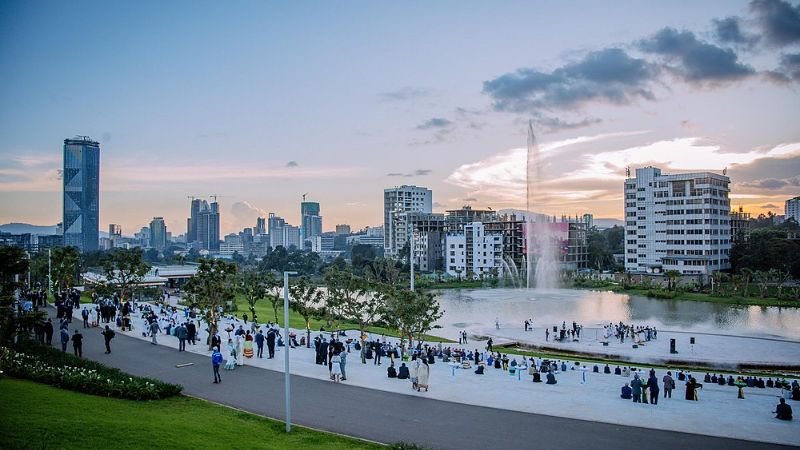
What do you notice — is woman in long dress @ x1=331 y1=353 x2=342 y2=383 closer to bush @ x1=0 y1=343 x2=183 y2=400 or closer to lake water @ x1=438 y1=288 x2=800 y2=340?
bush @ x1=0 y1=343 x2=183 y2=400

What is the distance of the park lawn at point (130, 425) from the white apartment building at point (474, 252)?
98.3m

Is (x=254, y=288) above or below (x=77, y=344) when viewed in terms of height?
above

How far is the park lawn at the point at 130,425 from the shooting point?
12.4m

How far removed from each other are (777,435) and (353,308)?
2555cm

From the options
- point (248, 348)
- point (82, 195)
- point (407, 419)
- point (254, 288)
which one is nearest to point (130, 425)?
point (407, 419)

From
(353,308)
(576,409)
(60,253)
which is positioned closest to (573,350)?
(353,308)

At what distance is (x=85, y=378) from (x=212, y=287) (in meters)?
12.5

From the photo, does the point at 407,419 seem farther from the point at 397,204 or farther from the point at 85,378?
the point at 397,204

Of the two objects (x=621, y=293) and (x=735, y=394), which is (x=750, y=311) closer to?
(x=621, y=293)

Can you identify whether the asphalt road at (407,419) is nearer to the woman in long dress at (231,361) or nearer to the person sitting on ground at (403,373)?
the woman in long dress at (231,361)

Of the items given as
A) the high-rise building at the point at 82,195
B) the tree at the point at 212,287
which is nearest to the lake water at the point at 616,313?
the tree at the point at 212,287

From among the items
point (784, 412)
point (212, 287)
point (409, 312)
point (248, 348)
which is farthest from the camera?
point (409, 312)

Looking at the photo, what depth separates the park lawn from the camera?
12.4m

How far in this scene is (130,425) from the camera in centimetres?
→ 1404
